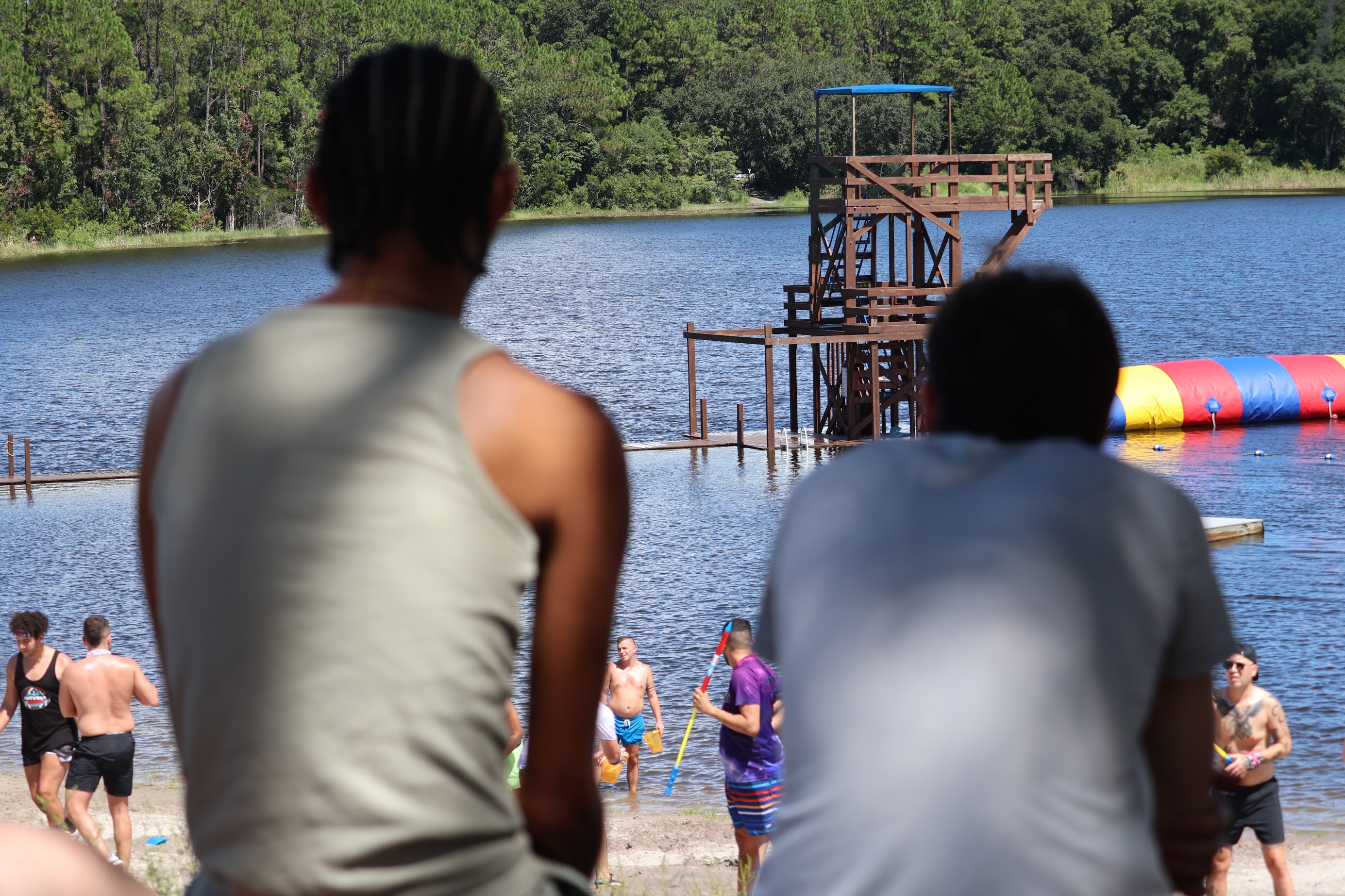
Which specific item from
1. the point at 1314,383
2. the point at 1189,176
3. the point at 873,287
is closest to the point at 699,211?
the point at 1189,176

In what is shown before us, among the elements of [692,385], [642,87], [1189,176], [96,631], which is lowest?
[692,385]

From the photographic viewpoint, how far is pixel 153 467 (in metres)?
1.83

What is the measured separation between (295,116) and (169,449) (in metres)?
98.6

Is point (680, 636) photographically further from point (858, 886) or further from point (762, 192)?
point (762, 192)

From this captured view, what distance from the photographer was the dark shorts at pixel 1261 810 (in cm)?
834

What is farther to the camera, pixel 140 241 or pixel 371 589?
pixel 140 241

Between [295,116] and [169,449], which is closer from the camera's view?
[169,449]

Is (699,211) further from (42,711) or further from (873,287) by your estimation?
(42,711)

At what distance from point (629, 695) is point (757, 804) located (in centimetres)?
300

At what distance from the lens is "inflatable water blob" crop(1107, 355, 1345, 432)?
29766 mm

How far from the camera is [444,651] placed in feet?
5.53

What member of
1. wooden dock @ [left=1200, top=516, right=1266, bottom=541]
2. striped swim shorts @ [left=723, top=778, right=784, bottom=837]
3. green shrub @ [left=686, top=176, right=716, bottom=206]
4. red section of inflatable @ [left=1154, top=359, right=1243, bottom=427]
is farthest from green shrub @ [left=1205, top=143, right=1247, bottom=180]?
striped swim shorts @ [left=723, top=778, right=784, bottom=837]

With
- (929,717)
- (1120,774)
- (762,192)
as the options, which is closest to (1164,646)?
(1120,774)

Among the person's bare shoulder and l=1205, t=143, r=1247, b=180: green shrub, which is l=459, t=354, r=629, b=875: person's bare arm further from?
l=1205, t=143, r=1247, b=180: green shrub
